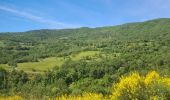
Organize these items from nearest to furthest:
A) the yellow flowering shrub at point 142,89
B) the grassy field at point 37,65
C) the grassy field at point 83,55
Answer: the yellow flowering shrub at point 142,89 → the grassy field at point 37,65 → the grassy field at point 83,55

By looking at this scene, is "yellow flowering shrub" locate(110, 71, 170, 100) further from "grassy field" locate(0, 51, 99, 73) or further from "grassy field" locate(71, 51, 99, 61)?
"grassy field" locate(71, 51, 99, 61)

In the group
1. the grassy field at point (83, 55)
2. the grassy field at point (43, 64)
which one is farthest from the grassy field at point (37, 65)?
the grassy field at point (83, 55)

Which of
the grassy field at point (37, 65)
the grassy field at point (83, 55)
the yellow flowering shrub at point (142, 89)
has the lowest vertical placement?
the grassy field at point (37, 65)

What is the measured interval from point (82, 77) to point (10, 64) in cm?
3617

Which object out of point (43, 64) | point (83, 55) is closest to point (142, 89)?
point (43, 64)

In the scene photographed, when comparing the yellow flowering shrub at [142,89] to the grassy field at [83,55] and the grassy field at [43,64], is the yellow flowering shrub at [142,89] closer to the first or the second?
the grassy field at [43,64]

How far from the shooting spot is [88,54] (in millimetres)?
178625

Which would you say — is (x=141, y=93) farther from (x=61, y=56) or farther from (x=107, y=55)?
(x=61, y=56)

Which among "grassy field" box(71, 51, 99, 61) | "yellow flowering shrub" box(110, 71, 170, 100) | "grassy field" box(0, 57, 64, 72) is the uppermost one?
"yellow flowering shrub" box(110, 71, 170, 100)

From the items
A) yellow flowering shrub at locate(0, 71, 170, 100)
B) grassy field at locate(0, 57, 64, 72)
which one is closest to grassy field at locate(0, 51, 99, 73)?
grassy field at locate(0, 57, 64, 72)

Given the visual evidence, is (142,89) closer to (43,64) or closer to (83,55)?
(43,64)

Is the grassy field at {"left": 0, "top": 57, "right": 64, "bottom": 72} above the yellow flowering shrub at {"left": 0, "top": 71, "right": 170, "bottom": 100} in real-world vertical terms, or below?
below

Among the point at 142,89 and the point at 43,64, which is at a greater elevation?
the point at 142,89

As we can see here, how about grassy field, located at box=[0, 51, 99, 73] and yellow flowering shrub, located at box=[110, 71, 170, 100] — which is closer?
yellow flowering shrub, located at box=[110, 71, 170, 100]
